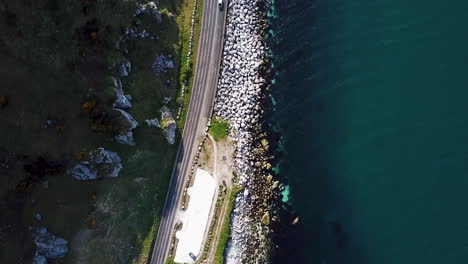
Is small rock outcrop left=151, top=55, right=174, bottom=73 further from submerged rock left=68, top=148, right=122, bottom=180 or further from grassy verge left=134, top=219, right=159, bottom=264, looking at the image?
grassy verge left=134, top=219, right=159, bottom=264

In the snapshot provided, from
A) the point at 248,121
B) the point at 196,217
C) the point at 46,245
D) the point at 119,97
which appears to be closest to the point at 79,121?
the point at 119,97

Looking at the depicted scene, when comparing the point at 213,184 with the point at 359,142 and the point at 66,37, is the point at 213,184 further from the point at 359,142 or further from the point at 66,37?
the point at 66,37

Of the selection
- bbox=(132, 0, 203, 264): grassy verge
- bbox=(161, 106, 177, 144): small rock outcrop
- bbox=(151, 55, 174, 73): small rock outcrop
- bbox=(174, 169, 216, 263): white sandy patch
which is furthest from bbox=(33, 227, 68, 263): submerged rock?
bbox=(151, 55, 174, 73): small rock outcrop

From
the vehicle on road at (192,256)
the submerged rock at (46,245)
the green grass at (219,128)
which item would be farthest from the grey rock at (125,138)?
the vehicle on road at (192,256)

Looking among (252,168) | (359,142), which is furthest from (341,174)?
(252,168)

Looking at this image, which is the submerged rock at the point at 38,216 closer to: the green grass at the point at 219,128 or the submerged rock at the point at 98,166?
the submerged rock at the point at 98,166
